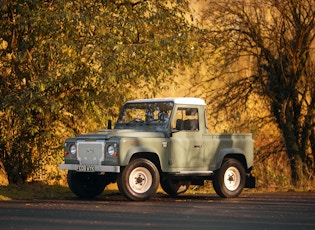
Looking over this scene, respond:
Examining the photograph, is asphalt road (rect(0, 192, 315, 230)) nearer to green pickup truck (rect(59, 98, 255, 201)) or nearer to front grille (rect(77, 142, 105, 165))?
green pickup truck (rect(59, 98, 255, 201))

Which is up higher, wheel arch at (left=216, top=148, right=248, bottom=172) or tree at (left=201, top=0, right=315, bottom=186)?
tree at (left=201, top=0, right=315, bottom=186)

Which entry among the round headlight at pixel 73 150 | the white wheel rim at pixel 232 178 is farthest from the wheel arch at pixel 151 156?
the white wheel rim at pixel 232 178

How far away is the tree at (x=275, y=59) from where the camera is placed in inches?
991

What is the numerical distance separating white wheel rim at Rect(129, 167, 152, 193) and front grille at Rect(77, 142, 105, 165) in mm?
737

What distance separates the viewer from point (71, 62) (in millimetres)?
20391

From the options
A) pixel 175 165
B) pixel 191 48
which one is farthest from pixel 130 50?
pixel 175 165

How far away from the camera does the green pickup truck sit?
1762 cm

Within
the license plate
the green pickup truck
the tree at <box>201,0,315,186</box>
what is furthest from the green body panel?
the tree at <box>201,0,315,186</box>

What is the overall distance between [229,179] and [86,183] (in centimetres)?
309

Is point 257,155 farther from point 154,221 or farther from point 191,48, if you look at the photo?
point 154,221

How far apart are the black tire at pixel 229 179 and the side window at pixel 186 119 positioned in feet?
3.57

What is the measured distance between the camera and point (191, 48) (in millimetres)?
21547

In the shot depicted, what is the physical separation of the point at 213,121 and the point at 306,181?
412 centimetres

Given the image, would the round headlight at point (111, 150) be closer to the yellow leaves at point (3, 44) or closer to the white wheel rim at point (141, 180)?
the white wheel rim at point (141, 180)
